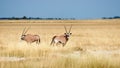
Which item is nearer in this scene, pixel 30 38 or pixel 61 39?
pixel 61 39

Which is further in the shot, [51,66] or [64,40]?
[64,40]

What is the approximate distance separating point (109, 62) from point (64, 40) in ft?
27.1

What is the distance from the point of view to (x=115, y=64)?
11961 millimetres

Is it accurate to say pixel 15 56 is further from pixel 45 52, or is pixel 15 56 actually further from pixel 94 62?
pixel 94 62

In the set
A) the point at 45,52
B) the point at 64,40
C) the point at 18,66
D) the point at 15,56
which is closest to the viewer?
the point at 18,66

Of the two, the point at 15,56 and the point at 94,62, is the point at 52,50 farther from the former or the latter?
the point at 94,62

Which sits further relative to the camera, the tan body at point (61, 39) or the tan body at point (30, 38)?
the tan body at point (30, 38)

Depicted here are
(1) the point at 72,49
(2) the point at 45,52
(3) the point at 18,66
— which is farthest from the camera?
(1) the point at 72,49

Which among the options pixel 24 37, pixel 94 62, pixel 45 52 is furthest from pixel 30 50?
pixel 94 62

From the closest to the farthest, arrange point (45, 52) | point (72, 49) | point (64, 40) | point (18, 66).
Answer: point (18, 66)
point (45, 52)
point (72, 49)
point (64, 40)

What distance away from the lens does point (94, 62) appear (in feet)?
39.5

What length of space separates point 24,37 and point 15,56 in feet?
17.6

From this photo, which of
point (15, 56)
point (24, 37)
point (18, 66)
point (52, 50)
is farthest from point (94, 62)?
point (24, 37)

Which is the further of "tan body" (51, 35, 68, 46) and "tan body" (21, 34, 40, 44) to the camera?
"tan body" (21, 34, 40, 44)
